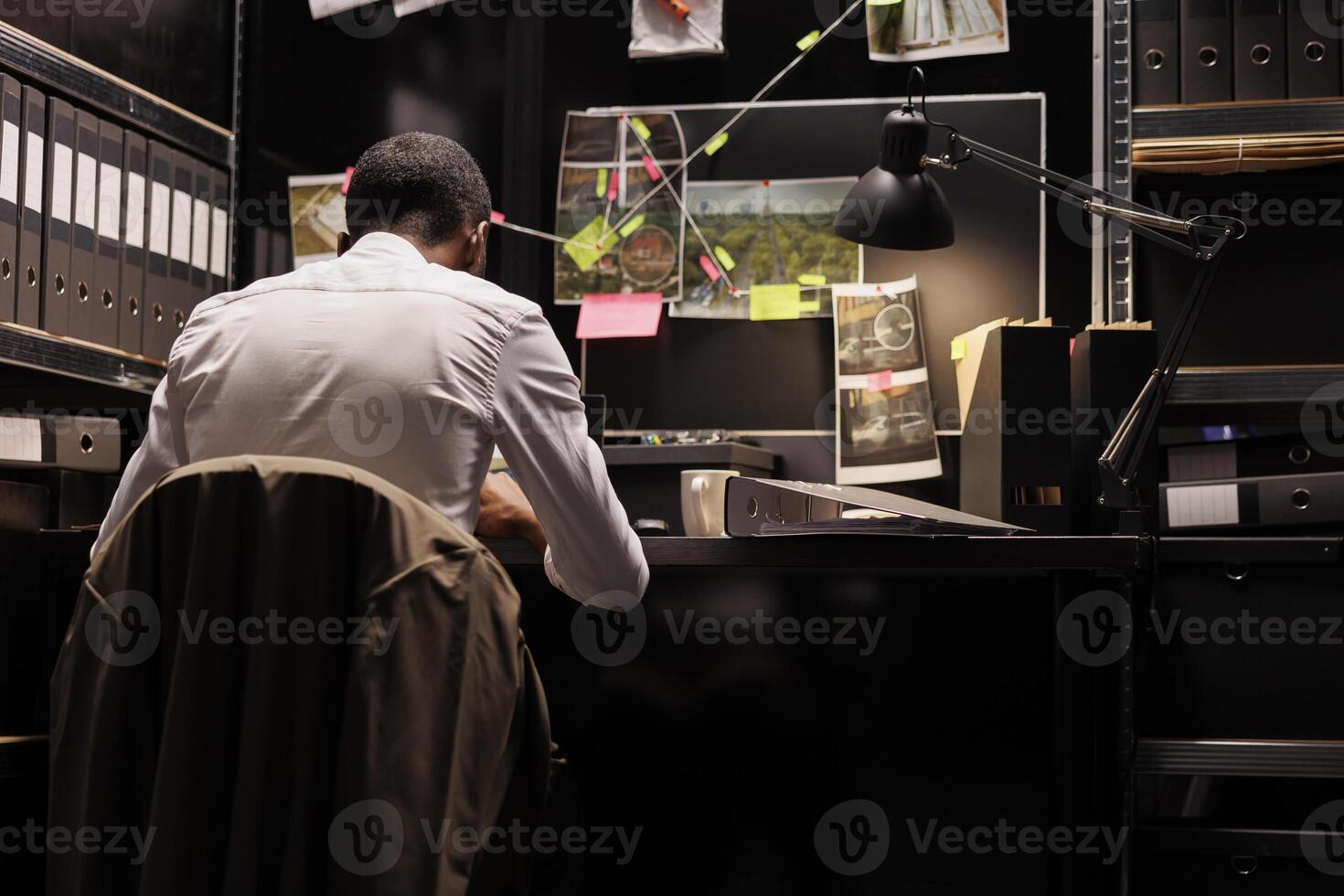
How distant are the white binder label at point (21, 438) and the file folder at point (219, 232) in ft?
1.88

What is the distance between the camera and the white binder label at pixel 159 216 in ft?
6.66

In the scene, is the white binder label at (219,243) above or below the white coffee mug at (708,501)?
above

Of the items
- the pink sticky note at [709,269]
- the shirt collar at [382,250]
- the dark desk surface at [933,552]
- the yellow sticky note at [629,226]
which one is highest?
the yellow sticky note at [629,226]

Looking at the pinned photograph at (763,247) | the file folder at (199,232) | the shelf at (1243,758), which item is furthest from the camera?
the pinned photograph at (763,247)

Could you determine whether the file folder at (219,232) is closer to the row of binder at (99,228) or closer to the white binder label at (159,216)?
the row of binder at (99,228)

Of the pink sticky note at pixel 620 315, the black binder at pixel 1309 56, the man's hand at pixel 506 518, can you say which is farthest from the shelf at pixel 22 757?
the black binder at pixel 1309 56

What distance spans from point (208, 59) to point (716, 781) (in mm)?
1630

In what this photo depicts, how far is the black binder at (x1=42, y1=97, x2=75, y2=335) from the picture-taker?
180 cm

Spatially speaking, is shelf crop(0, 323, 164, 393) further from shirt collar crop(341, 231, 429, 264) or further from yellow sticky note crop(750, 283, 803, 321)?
yellow sticky note crop(750, 283, 803, 321)

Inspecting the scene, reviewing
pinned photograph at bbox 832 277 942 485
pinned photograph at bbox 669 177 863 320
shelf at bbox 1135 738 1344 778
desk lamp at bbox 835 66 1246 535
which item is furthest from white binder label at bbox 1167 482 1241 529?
pinned photograph at bbox 669 177 863 320

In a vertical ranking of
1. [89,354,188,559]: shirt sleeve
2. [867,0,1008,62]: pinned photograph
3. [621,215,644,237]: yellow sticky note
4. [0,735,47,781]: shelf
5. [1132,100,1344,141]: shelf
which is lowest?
[0,735,47,781]: shelf

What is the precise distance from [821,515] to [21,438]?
1087mm

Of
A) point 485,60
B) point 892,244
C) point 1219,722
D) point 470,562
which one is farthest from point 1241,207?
point 470,562

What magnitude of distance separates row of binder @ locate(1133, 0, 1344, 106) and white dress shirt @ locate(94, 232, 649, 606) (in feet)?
3.86
